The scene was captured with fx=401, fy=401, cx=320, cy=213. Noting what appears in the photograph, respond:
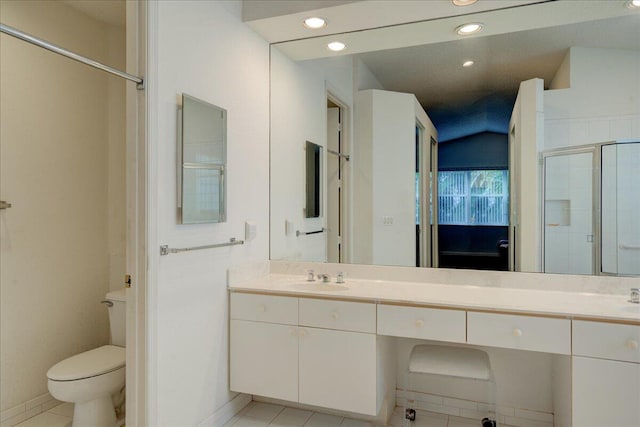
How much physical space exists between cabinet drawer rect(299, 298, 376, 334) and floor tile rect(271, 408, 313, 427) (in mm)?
626

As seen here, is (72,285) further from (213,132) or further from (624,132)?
(624,132)

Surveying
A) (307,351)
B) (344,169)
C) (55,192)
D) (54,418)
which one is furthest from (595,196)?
(54,418)

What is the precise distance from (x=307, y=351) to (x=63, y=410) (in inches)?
64.1

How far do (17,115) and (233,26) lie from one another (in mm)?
1397

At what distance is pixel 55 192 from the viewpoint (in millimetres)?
2602

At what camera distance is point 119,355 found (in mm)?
2312

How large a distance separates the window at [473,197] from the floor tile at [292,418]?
1411mm

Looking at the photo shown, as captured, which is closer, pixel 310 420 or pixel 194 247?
pixel 194 247

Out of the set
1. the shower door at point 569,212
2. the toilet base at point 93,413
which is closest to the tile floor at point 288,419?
the toilet base at point 93,413

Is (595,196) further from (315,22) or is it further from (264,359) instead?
(264,359)

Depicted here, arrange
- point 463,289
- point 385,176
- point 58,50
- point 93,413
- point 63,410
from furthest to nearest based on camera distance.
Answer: point 385,176 → point 63,410 → point 463,289 → point 93,413 → point 58,50

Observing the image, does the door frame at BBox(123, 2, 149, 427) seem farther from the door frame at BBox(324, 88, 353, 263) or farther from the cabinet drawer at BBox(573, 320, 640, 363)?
the cabinet drawer at BBox(573, 320, 640, 363)

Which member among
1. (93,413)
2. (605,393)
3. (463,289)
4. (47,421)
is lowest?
(47,421)

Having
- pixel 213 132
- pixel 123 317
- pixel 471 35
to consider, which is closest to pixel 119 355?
pixel 123 317
